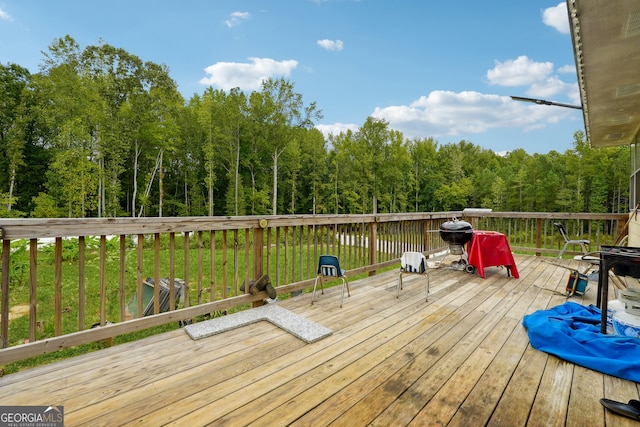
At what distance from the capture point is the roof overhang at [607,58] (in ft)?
8.33

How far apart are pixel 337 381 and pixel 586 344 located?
1.80 metres

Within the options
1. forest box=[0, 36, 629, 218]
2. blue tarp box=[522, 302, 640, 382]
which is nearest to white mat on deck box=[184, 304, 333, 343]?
blue tarp box=[522, 302, 640, 382]

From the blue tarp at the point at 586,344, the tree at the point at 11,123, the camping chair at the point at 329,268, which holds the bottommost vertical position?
the blue tarp at the point at 586,344

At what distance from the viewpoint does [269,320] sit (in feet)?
9.30

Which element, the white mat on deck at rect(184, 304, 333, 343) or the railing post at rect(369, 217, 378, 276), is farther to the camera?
the railing post at rect(369, 217, 378, 276)

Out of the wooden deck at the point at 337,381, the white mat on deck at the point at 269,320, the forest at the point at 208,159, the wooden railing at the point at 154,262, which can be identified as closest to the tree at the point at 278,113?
the forest at the point at 208,159

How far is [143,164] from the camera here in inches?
936

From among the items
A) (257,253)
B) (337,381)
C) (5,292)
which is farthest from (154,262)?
(337,381)

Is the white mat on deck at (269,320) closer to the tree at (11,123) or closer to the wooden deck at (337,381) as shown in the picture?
the wooden deck at (337,381)

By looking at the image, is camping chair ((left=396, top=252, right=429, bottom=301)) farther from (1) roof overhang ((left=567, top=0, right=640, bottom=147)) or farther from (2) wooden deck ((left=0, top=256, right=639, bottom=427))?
(1) roof overhang ((left=567, top=0, right=640, bottom=147))

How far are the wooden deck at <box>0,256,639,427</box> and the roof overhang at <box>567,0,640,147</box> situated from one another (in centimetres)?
274

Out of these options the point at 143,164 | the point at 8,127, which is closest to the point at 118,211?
the point at 143,164

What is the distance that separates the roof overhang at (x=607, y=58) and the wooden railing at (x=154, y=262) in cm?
191

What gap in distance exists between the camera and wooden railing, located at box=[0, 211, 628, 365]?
1969 millimetres
